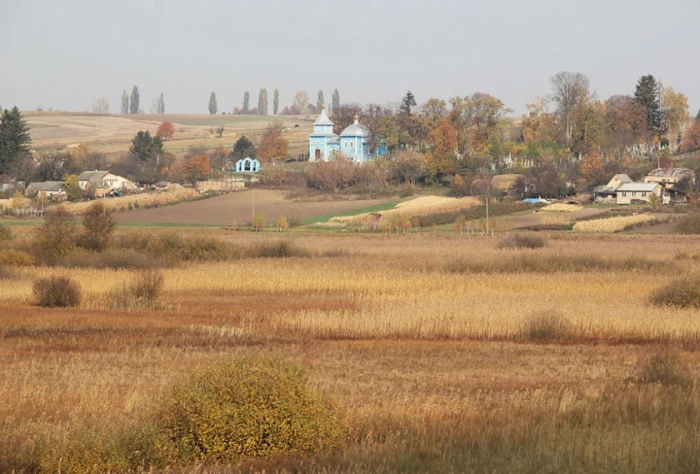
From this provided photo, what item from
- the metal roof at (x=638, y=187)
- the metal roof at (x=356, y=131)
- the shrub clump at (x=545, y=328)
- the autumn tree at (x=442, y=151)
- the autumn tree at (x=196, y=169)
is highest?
the metal roof at (x=356, y=131)

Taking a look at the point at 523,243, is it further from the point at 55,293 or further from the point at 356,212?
the point at 356,212

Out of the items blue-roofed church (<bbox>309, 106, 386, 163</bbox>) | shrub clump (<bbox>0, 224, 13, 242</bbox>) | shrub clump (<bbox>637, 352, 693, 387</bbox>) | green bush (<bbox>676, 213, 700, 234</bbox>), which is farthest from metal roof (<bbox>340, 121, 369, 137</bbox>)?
shrub clump (<bbox>637, 352, 693, 387</bbox>)

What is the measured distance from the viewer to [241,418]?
14195 millimetres

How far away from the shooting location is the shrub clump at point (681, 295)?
33.0 meters

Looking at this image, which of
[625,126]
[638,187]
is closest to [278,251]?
[638,187]

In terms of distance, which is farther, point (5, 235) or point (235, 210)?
point (235, 210)

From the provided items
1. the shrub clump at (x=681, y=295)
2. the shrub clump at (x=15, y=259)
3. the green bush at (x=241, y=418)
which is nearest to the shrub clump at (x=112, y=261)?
the shrub clump at (x=15, y=259)

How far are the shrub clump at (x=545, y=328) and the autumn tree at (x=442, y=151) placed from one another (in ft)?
283

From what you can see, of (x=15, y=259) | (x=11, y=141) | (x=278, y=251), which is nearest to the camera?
(x=15, y=259)

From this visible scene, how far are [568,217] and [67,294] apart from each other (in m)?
58.8

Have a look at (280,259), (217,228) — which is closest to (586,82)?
(217,228)

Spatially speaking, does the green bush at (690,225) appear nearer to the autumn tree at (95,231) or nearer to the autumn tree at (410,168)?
the autumn tree at (410,168)

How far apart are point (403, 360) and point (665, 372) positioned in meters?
5.63

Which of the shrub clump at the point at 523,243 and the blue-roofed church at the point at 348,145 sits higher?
the blue-roofed church at the point at 348,145
